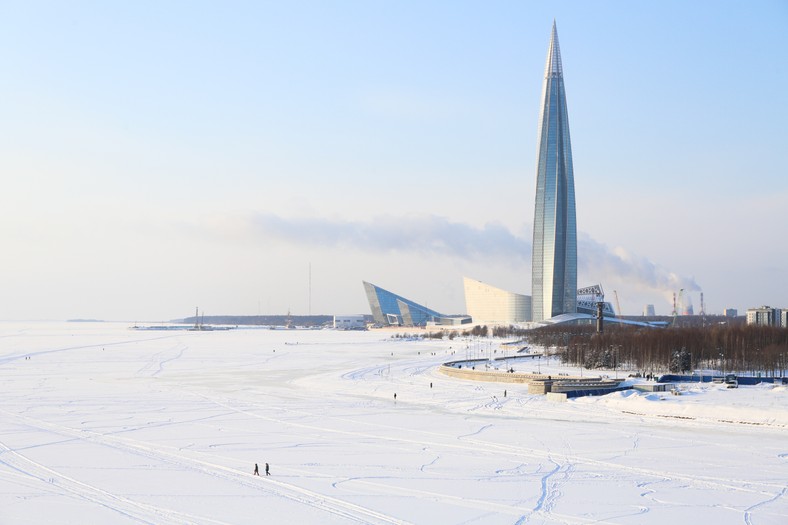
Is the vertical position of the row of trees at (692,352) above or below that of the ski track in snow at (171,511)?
above

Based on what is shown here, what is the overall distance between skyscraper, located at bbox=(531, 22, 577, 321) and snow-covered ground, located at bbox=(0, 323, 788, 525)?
103 metres

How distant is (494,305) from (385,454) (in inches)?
5919

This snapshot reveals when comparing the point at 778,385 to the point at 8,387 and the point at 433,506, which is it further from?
the point at 8,387

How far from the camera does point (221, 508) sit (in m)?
19.9

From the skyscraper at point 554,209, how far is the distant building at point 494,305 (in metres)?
8.46

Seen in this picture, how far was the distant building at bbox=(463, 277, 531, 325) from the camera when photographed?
560 ft

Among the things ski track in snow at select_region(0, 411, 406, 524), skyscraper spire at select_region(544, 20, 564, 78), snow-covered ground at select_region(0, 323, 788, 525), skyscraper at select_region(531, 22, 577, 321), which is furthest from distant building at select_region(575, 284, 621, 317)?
ski track in snow at select_region(0, 411, 406, 524)

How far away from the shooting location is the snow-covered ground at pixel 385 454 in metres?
20.0

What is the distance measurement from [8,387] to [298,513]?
34.4 metres

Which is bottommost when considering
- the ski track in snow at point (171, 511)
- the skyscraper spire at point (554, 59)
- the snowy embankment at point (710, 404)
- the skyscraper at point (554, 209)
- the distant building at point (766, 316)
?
the ski track in snow at point (171, 511)

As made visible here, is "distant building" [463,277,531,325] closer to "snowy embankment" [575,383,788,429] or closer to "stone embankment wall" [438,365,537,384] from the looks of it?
"stone embankment wall" [438,365,537,384]

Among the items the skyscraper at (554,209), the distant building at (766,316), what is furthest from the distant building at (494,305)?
the distant building at (766,316)

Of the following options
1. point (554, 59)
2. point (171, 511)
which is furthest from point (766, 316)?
point (171, 511)

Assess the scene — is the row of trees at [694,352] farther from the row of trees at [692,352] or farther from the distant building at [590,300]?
the distant building at [590,300]
